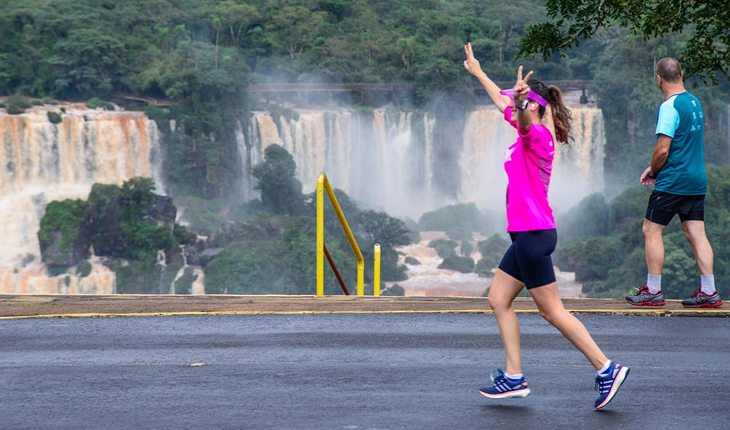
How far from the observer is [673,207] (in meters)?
9.32

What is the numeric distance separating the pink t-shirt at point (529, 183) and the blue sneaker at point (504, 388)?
745 mm

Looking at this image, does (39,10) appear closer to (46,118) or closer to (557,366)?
(46,118)

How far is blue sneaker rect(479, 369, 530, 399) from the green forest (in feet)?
179

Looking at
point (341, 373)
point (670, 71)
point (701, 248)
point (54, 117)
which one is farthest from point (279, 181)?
point (341, 373)

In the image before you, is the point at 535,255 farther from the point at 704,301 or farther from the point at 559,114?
the point at 704,301

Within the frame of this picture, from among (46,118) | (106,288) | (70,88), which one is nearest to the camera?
(106,288)

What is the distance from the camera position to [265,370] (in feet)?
25.1

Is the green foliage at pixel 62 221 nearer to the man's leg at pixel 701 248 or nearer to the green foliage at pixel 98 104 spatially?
the green foliage at pixel 98 104

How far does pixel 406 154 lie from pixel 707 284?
224 feet

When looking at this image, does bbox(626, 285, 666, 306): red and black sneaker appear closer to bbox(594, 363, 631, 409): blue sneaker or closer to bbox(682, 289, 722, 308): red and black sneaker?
bbox(682, 289, 722, 308): red and black sneaker

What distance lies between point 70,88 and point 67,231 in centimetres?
1087

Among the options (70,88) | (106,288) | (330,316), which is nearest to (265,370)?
(330,316)

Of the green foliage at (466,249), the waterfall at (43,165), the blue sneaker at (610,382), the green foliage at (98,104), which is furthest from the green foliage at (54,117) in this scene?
the blue sneaker at (610,382)

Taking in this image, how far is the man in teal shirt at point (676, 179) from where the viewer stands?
8.92 metres
